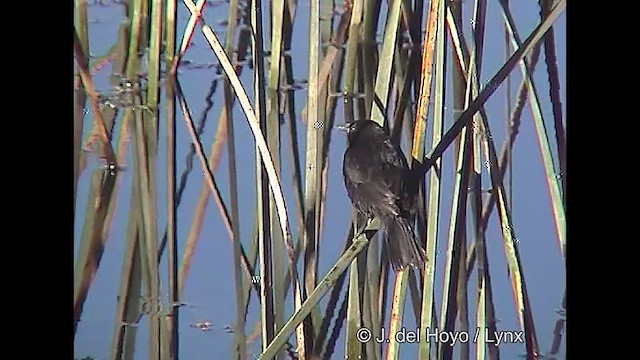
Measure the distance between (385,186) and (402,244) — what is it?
81 millimetres

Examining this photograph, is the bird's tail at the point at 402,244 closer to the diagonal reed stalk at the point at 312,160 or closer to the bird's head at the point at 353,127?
the diagonal reed stalk at the point at 312,160

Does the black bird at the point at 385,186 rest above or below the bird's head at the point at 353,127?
below

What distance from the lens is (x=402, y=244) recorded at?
149cm

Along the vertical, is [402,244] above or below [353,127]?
below

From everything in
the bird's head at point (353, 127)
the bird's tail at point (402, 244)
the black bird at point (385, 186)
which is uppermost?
the bird's head at point (353, 127)

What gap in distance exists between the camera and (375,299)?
150 centimetres

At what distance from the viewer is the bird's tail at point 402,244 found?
1492 mm

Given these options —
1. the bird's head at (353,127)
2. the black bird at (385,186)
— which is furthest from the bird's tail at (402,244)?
the bird's head at (353,127)

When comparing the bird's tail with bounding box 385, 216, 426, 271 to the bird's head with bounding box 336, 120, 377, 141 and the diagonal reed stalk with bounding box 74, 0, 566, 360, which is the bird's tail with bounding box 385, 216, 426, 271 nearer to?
the diagonal reed stalk with bounding box 74, 0, 566, 360

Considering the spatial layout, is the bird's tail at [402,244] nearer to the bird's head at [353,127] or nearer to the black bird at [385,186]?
the black bird at [385,186]

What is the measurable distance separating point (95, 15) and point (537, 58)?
60 centimetres
